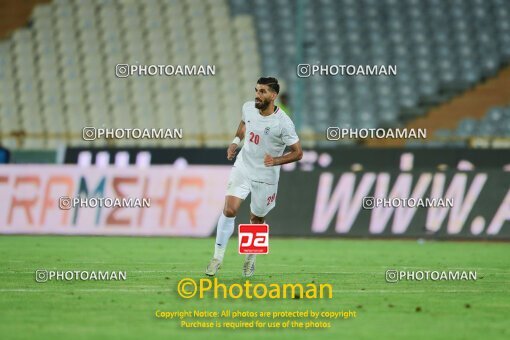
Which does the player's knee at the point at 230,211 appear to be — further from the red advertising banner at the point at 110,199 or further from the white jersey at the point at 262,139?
the red advertising banner at the point at 110,199

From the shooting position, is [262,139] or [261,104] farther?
[262,139]

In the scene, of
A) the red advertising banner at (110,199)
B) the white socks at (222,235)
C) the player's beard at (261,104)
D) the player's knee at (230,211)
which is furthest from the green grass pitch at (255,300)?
the red advertising banner at (110,199)

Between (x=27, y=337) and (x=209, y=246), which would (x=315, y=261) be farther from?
(x=27, y=337)

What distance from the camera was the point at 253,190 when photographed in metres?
11.8

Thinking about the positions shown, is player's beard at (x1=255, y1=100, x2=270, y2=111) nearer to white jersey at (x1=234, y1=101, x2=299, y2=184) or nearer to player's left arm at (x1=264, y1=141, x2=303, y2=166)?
white jersey at (x1=234, y1=101, x2=299, y2=184)

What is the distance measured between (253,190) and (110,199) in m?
8.26

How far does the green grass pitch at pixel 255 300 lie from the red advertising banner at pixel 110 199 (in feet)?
5.90

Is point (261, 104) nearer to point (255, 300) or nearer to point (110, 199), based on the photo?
point (255, 300)

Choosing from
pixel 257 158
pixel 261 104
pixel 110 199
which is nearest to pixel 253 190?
pixel 257 158

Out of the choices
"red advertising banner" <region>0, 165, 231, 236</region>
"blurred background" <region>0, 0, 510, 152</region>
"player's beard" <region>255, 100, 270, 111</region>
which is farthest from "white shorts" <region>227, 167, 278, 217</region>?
"blurred background" <region>0, 0, 510, 152</region>

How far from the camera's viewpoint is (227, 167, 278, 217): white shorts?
38.3 feet

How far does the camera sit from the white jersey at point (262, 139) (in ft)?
37.4

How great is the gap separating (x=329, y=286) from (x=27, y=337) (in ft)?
13.3

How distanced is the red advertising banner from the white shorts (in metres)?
7.77
